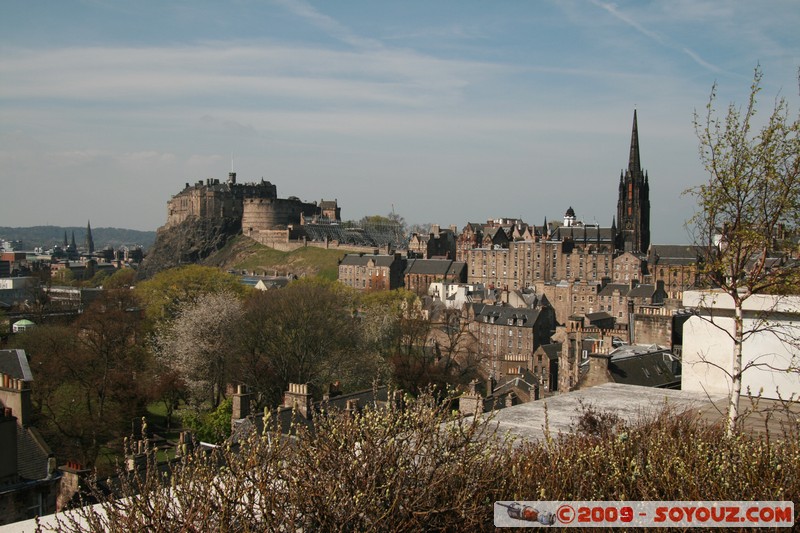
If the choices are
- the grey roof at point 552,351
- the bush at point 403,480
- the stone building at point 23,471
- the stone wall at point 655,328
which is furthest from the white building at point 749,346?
the grey roof at point 552,351

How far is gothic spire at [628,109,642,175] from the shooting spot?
369 feet

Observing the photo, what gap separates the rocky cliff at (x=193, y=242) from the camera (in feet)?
514

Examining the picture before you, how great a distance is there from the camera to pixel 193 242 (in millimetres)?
158500

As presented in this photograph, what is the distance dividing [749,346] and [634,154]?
107503mm

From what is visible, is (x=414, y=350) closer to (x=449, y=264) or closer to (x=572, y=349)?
(x=572, y=349)

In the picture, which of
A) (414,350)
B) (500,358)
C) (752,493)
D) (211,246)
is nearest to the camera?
(752,493)

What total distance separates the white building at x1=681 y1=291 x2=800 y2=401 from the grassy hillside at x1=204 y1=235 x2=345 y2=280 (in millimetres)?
109926

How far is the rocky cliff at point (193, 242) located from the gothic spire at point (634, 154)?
8783 centimetres

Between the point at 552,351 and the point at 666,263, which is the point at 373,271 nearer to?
the point at 666,263

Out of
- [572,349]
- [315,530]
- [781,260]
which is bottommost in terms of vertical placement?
[572,349]

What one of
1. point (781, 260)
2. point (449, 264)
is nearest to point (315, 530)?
point (781, 260)

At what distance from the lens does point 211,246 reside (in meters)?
157

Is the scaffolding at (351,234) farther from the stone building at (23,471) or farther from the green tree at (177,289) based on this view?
the stone building at (23,471)

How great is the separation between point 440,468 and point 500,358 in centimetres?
5932
